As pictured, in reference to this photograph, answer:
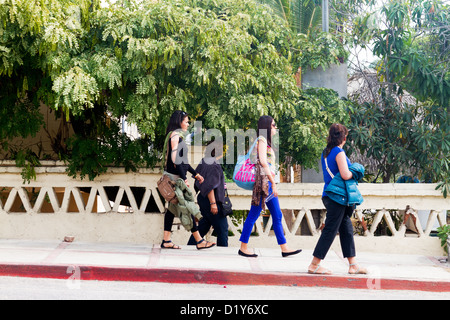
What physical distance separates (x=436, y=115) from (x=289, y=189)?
3005 mm

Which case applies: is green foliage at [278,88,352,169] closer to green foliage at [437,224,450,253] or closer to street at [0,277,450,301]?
green foliage at [437,224,450,253]

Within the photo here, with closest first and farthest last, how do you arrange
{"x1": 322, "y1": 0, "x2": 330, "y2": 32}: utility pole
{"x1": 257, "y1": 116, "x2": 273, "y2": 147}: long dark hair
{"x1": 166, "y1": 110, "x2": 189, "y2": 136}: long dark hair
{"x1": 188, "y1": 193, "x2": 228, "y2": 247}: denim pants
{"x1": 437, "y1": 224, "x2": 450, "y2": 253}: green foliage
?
{"x1": 257, "y1": 116, "x2": 273, "y2": 147}: long dark hair
{"x1": 166, "y1": 110, "x2": 189, "y2": 136}: long dark hair
{"x1": 188, "y1": 193, "x2": 228, "y2": 247}: denim pants
{"x1": 437, "y1": 224, "x2": 450, "y2": 253}: green foliage
{"x1": 322, "y1": 0, "x2": 330, "y2": 32}: utility pole

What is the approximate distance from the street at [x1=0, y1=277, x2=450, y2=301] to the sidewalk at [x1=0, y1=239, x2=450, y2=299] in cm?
12

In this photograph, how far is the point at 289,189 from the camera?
28.0ft

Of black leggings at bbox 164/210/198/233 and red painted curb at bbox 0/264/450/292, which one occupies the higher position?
black leggings at bbox 164/210/198/233

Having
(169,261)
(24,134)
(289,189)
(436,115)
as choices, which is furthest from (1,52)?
(436,115)

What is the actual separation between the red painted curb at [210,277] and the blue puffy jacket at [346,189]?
92 cm

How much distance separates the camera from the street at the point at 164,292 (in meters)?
5.52

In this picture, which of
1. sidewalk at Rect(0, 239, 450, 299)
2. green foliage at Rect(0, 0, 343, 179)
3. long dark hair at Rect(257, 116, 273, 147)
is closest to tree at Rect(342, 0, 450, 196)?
green foliage at Rect(0, 0, 343, 179)

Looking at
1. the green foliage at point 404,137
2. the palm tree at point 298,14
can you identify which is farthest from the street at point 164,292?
the palm tree at point 298,14

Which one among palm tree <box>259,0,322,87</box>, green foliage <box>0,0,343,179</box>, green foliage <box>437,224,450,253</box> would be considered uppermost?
palm tree <box>259,0,322,87</box>

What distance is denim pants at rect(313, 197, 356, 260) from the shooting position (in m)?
6.24

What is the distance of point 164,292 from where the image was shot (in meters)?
5.82

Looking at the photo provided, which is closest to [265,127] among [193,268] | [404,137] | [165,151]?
[165,151]
